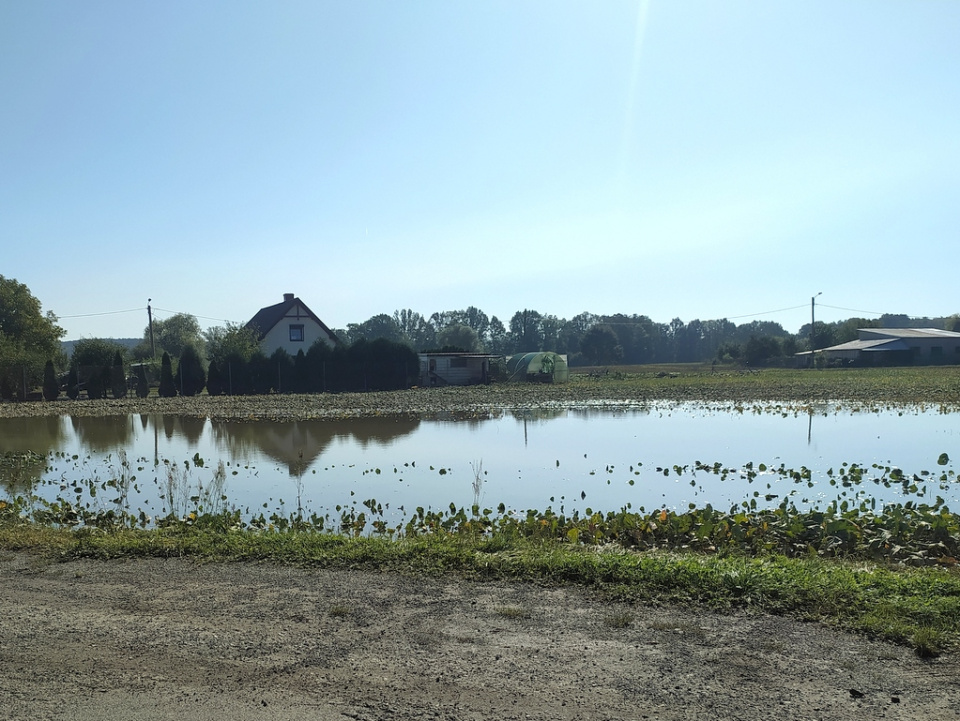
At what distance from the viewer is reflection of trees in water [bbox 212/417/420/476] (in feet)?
56.9

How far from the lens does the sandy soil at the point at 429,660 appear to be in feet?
13.2

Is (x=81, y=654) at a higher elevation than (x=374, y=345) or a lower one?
lower

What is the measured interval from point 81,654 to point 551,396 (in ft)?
112

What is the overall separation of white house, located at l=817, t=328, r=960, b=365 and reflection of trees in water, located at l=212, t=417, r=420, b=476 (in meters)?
55.6

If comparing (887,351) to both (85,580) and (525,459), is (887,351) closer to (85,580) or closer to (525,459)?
(525,459)

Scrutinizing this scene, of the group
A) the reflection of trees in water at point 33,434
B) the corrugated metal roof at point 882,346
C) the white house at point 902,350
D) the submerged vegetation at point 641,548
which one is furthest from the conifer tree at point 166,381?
the corrugated metal roof at point 882,346

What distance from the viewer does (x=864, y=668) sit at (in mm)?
4344

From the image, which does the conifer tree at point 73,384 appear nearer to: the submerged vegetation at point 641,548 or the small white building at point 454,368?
the small white building at point 454,368

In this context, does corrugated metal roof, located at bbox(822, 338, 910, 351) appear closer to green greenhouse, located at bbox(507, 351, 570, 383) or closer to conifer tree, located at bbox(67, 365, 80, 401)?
green greenhouse, located at bbox(507, 351, 570, 383)

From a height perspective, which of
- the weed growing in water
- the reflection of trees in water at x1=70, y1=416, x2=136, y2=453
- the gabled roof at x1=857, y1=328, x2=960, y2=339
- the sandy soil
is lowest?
the weed growing in water

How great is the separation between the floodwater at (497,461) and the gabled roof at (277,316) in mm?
29294

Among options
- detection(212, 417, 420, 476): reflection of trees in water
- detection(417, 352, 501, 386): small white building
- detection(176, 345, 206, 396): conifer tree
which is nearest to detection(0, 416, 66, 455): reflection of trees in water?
detection(212, 417, 420, 476): reflection of trees in water

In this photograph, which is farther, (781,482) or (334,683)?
(781,482)

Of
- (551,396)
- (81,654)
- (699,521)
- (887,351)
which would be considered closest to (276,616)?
(81,654)
